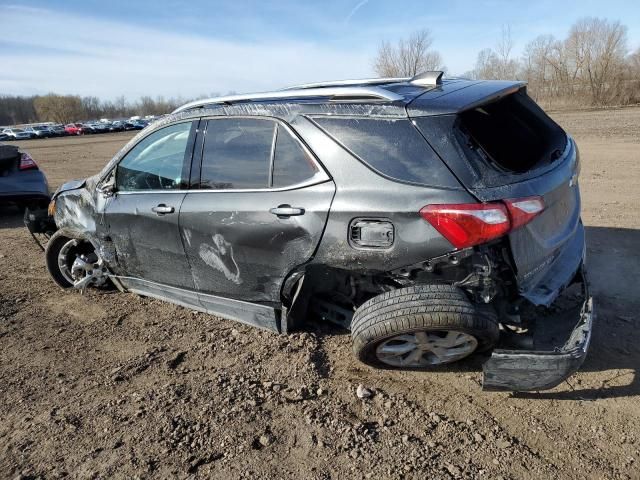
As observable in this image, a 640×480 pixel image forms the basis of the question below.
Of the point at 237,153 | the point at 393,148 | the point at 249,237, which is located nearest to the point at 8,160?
the point at 237,153

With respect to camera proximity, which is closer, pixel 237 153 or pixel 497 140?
pixel 497 140

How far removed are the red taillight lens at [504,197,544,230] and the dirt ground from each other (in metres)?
1.09

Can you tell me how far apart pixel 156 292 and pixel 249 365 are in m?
1.16

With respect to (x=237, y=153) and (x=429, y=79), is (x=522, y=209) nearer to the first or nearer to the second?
(x=429, y=79)

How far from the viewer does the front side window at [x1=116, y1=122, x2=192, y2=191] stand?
145 inches

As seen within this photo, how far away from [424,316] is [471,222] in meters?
0.56

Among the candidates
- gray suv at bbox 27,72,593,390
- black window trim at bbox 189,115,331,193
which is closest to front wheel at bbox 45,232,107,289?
gray suv at bbox 27,72,593,390

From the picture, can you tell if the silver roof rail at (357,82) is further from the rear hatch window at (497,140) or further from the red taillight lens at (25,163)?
the red taillight lens at (25,163)

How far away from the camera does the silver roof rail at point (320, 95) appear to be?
2.83 meters

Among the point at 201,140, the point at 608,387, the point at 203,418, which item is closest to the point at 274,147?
the point at 201,140

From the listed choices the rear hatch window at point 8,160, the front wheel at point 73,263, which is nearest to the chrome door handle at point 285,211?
the front wheel at point 73,263

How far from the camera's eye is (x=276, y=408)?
2934 millimetres

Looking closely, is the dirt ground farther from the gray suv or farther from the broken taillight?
the broken taillight

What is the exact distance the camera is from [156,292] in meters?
4.04
